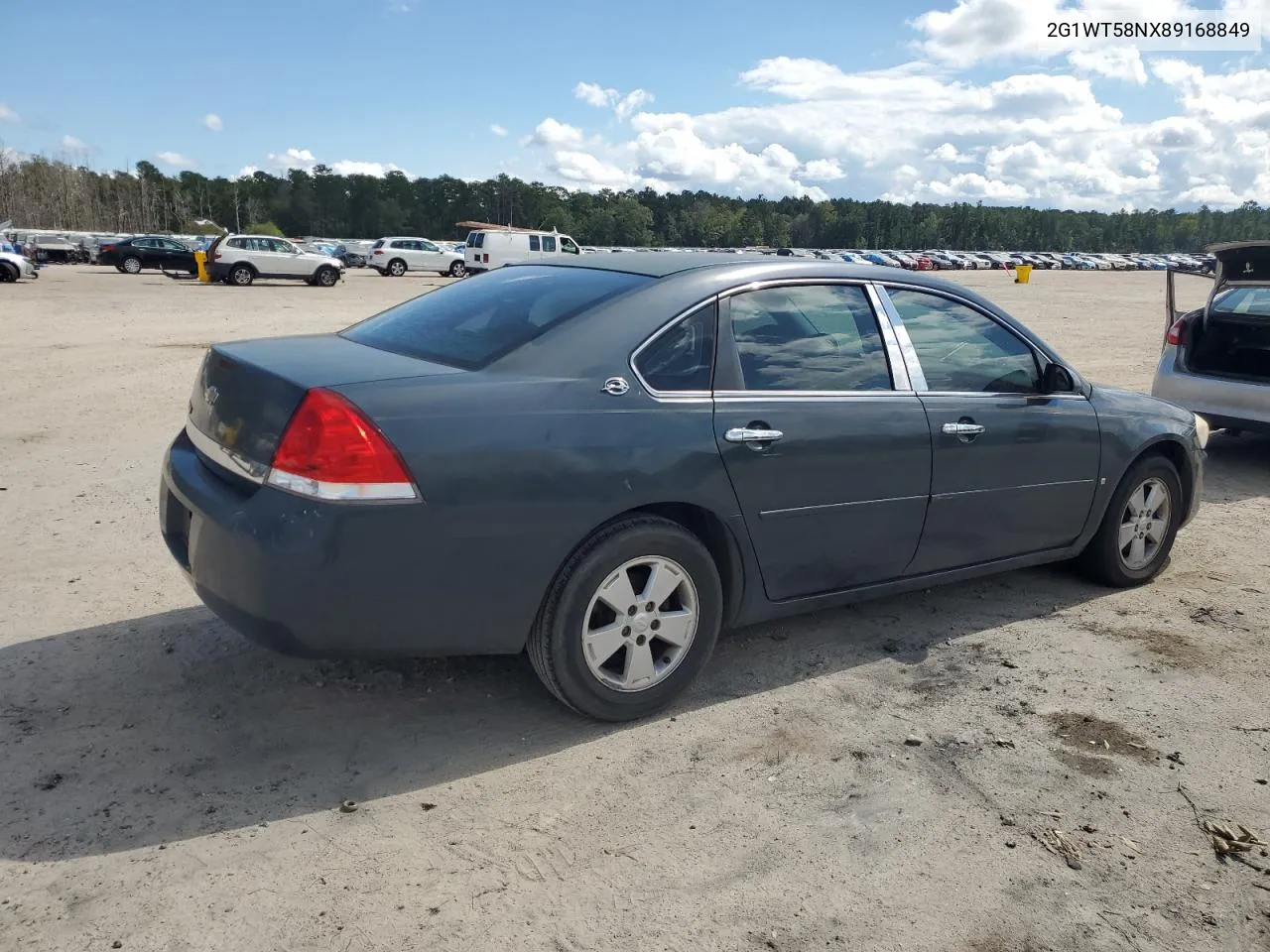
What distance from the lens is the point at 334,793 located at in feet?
9.98

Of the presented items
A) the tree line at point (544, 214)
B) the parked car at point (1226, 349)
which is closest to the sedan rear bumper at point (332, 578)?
the parked car at point (1226, 349)

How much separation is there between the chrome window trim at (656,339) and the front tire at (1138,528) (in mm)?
2499

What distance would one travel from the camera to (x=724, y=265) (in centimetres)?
387

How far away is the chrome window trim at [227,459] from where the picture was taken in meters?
3.08

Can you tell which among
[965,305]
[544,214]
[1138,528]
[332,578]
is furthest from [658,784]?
[544,214]

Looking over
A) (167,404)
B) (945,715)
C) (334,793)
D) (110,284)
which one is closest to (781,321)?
(945,715)

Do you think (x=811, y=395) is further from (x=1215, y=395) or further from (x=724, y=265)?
(x=1215, y=395)

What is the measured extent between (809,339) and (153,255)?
38.0 meters

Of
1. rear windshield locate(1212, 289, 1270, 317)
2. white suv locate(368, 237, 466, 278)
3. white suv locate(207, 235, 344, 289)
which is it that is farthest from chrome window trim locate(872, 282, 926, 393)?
white suv locate(368, 237, 466, 278)

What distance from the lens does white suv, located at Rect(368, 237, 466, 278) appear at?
4175 centimetres

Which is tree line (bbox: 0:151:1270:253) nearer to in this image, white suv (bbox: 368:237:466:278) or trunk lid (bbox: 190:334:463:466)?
white suv (bbox: 368:237:466:278)

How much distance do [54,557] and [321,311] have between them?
1662 cm

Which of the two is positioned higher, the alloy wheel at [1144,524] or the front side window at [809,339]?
the front side window at [809,339]

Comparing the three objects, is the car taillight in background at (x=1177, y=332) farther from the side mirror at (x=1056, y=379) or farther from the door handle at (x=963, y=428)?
the door handle at (x=963, y=428)
